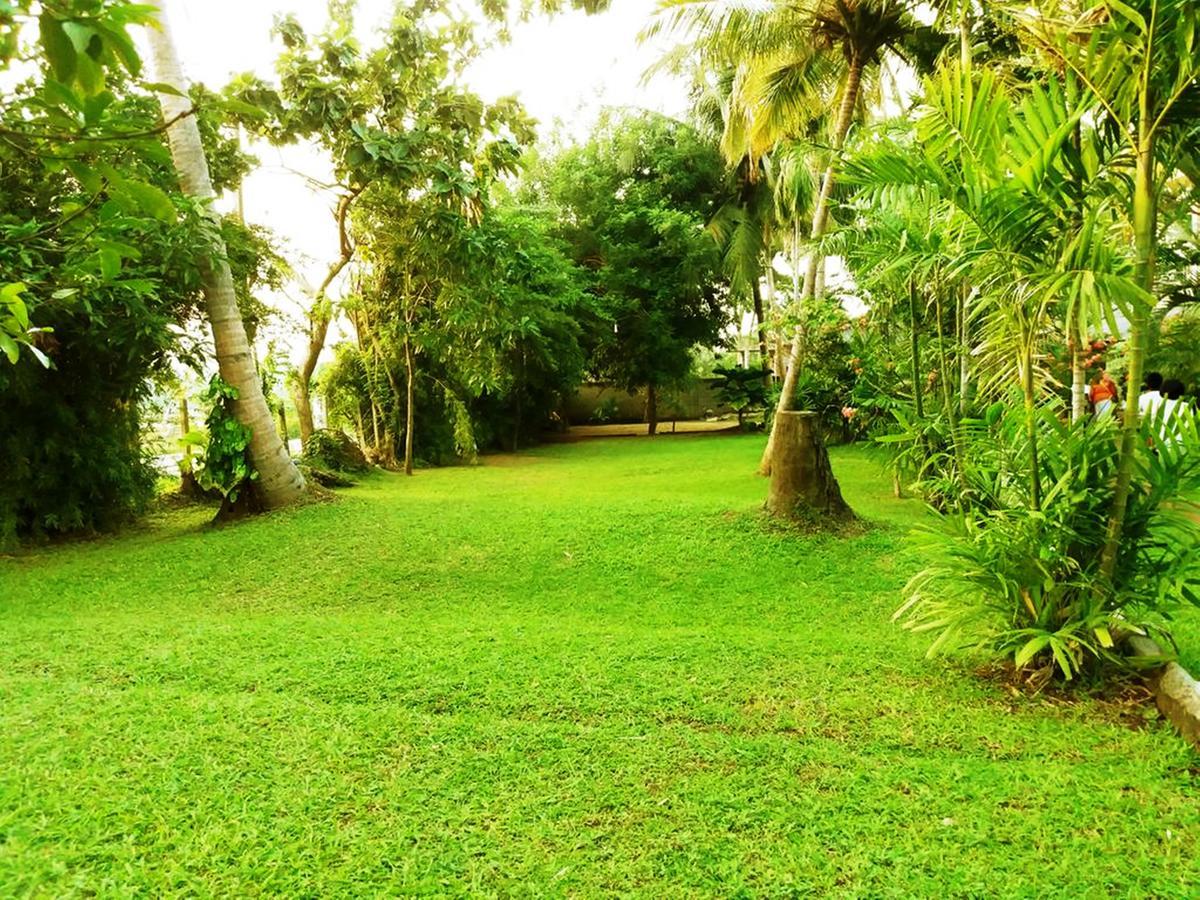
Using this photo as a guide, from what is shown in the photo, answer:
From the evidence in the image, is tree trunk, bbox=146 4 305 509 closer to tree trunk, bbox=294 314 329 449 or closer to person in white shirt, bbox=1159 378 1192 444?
tree trunk, bbox=294 314 329 449

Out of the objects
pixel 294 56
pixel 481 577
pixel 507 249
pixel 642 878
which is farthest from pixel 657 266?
pixel 642 878

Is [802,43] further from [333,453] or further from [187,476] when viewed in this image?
[187,476]

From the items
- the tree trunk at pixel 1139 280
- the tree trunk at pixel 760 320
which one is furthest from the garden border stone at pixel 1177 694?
the tree trunk at pixel 760 320

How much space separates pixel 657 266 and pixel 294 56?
1099cm

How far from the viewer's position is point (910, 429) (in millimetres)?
3738

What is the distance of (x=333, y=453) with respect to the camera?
33.2 feet

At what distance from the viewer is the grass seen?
1.79 m

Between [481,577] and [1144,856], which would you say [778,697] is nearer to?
[1144,856]

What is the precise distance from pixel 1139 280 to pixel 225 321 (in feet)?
21.9

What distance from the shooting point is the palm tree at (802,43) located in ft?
24.3

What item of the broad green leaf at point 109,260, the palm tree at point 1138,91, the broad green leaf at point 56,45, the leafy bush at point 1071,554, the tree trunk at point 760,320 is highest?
the tree trunk at point 760,320

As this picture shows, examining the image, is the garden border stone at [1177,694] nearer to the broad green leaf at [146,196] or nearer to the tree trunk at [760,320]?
the broad green leaf at [146,196]

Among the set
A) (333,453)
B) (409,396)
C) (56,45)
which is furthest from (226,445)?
(56,45)

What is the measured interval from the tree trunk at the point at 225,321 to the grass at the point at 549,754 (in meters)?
2.20
